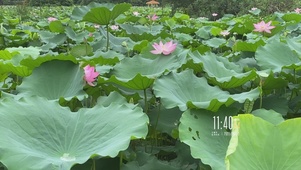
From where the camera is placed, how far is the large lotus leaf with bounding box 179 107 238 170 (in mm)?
719

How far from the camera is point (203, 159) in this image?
694mm

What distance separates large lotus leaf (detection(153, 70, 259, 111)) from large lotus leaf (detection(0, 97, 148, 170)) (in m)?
0.13

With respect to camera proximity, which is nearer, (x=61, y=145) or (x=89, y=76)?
(x=61, y=145)

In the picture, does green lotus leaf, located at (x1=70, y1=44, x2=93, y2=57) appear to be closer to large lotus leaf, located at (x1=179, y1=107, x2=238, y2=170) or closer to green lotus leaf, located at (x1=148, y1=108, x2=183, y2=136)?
green lotus leaf, located at (x1=148, y1=108, x2=183, y2=136)

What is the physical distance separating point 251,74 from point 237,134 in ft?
1.53

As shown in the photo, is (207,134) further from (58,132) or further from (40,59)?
(40,59)

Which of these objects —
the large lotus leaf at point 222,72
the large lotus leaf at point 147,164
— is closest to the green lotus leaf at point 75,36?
the large lotus leaf at point 222,72

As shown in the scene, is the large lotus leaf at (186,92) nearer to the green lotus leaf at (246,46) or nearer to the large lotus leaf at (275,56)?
the large lotus leaf at (275,56)

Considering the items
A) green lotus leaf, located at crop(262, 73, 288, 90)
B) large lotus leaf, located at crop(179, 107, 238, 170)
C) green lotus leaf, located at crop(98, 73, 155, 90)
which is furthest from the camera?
green lotus leaf, located at crop(262, 73, 288, 90)

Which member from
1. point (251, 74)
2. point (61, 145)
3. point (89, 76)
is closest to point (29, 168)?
point (61, 145)

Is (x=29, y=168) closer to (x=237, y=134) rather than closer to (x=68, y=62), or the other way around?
(x=237, y=134)

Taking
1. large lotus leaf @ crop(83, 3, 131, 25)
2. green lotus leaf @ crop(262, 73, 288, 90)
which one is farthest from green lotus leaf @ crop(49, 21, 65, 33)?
green lotus leaf @ crop(262, 73, 288, 90)

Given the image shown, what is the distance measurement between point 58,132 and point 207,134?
11.0 inches

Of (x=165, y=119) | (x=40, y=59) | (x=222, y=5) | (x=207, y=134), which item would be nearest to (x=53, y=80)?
(x=40, y=59)
